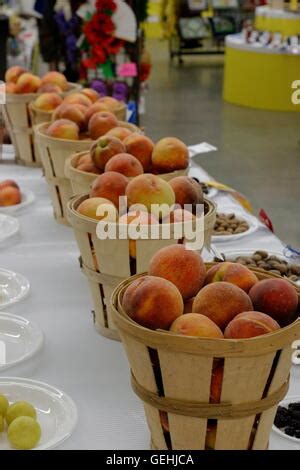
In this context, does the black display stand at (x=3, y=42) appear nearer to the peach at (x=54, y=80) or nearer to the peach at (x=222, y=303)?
the peach at (x=54, y=80)

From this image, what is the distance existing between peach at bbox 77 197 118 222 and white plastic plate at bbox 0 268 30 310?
0.31 meters

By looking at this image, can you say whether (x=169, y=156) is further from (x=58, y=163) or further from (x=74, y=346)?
(x=74, y=346)

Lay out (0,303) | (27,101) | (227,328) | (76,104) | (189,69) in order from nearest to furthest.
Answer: (227,328) → (0,303) → (76,104) → (27,101) → (189,69)

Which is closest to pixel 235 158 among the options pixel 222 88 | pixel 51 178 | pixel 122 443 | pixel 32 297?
pixel 222 88

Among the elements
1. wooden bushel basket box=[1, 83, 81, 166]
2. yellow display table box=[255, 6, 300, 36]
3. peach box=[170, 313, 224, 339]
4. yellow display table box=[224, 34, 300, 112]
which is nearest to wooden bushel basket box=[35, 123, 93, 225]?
wooden bushel basket box=[1, 83, 81, 166]

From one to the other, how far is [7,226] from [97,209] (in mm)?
768

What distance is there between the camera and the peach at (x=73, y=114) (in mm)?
2314

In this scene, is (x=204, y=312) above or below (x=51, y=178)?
above

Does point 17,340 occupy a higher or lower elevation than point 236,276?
lower

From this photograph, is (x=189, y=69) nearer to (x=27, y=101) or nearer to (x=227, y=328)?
(x=27, y=101)

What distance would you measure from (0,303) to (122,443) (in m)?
0.64

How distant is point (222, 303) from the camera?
105cm

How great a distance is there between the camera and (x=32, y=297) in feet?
5.80

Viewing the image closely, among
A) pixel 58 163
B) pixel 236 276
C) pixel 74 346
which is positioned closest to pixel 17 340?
pixel 74 346
